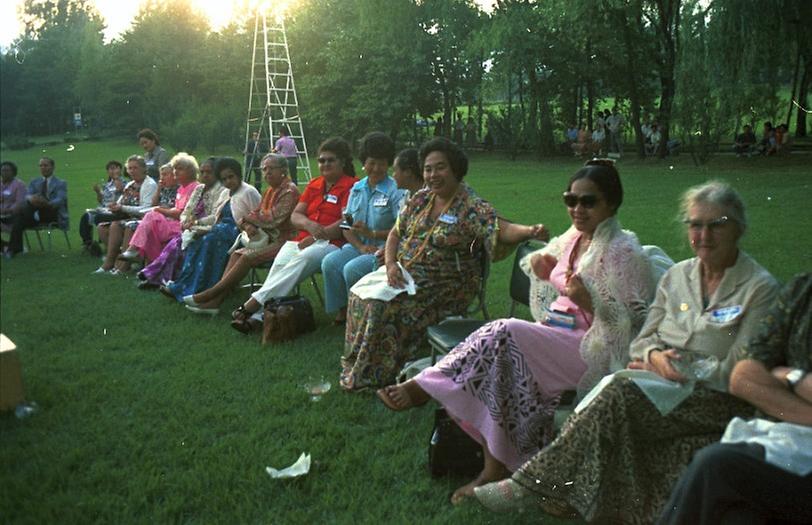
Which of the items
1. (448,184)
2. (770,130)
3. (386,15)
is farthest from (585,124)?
(448,184)

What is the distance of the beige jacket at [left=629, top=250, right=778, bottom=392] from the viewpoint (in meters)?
2.57

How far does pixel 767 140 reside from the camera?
2092cm

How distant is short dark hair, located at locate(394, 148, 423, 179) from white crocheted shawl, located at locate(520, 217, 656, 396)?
6.30 feet

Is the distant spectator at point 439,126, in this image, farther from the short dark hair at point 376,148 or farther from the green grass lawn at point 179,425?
the short dark hair at point 376,148

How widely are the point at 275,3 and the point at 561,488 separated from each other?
22382 millimetres

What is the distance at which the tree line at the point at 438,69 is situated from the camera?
1.40 metres

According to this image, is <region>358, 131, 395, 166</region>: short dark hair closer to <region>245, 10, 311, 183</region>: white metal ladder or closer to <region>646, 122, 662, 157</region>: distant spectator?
<region>245, 10, 311, 183</region>: white metal ladder

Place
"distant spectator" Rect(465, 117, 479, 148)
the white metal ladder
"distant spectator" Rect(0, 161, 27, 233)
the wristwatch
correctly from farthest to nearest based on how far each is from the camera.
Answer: "distant spectator" Rect(465, 117, 479, 148) < the white metal ladder < the wristwatch < "distant spectator" Rect(0, 161, 27, 233)

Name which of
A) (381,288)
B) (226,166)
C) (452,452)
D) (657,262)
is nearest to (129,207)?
(226,166)

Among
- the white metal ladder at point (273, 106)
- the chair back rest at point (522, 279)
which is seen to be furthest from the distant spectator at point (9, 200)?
the white metal ladder at point (273, 106)

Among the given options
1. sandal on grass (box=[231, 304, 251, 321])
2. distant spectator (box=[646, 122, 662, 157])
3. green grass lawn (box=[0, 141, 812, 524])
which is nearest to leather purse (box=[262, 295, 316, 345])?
green grass lawn (box=[0, 141, 812, 524])

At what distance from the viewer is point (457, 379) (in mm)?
3125

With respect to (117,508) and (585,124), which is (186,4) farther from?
(585,124)

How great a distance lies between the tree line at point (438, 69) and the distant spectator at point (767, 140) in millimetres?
288
